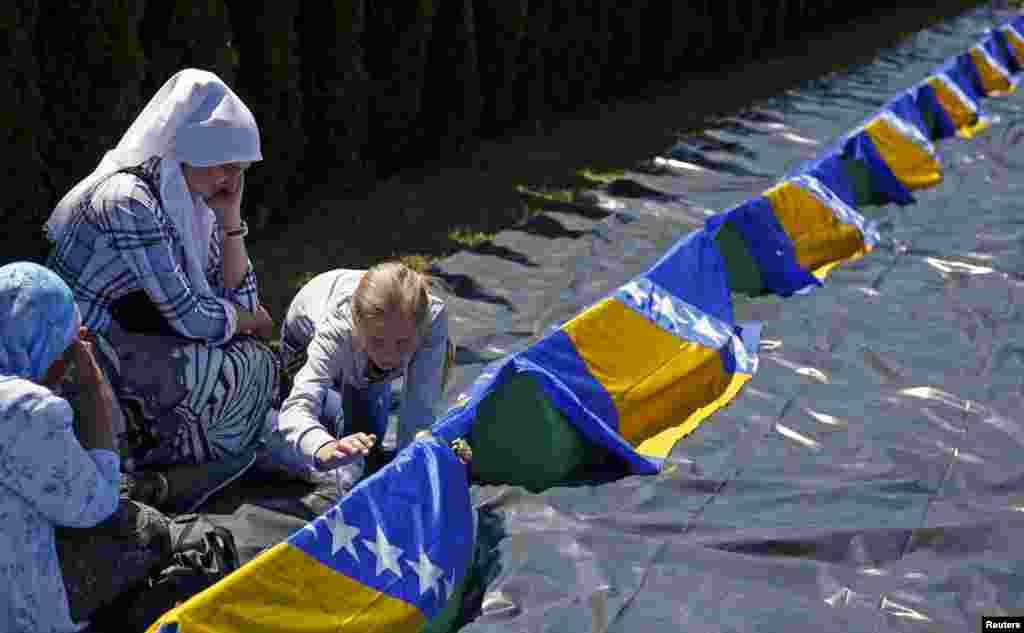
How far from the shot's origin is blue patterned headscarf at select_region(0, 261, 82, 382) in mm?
2307

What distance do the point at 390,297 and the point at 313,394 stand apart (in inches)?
14.0

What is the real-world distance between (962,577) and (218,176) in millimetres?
2289

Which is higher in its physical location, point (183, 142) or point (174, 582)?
point (183, 142)

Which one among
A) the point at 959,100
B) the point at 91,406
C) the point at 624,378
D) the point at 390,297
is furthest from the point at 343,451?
the point at 959,100

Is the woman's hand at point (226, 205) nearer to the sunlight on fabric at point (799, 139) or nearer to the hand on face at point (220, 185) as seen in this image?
the hand on face at point (220, 185)

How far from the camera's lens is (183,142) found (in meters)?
3.20

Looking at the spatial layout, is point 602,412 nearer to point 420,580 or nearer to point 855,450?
point 855,450

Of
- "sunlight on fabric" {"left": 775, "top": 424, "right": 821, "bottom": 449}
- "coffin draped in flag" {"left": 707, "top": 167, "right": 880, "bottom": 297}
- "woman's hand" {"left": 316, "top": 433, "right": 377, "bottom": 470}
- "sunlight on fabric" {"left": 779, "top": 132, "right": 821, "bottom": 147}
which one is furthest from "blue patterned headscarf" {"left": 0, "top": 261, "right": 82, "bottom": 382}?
"sunlight on fabric" {"left": 779, "top": 132, "right": 821, "bottom": 147}

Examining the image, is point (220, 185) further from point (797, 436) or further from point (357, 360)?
point (797, 436)

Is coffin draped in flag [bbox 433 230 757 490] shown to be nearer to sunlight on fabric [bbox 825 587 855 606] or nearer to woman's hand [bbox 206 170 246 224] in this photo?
sunlight on fabric [bbox 825 587 855 606]

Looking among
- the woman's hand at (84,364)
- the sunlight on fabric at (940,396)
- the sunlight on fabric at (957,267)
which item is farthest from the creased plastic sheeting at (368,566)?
the sunlight on fabric at (957,267)

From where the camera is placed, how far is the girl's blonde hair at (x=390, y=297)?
3.00 meters

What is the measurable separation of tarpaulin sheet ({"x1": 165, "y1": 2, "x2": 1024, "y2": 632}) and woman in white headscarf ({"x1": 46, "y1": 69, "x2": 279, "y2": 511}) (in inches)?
12.8

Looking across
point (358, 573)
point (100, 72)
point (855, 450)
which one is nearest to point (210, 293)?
point (358, 573)
